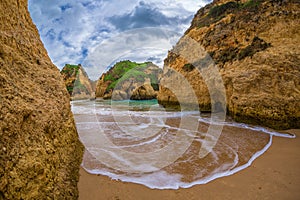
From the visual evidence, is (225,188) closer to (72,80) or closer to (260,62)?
(260,62)

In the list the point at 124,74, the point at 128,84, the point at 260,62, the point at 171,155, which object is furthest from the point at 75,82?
the point at 171,155

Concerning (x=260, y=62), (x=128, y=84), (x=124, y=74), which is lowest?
(x=260, y=62)

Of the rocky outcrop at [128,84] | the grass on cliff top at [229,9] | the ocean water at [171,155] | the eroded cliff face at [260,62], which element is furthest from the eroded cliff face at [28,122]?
the rocky outcrop at [128,84]

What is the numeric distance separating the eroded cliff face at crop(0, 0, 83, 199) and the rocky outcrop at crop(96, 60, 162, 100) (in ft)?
108

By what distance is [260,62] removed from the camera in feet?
24.3

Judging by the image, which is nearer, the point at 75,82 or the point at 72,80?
the point at 72,80

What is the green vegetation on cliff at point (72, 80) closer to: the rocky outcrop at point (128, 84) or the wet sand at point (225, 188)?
the rocky outcrop at point (128, 84)

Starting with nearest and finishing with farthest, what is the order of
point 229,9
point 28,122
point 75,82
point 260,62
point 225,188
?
point 28,122, point 225,188, point 260,62, point 229,9, point 75,82

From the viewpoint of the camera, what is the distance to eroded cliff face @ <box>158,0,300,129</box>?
6.37m

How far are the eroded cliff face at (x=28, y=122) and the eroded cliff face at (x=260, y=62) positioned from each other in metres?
7.08

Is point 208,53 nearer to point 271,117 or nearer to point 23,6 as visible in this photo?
point 271,117

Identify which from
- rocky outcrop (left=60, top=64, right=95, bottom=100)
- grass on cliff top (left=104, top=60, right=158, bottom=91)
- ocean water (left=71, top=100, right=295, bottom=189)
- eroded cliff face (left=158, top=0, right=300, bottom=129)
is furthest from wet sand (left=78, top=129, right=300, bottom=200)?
rocky outcrop (left=60, top=64, right=95, bottom=100)

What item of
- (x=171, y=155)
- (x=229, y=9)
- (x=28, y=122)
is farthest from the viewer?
(x=229, y=9)

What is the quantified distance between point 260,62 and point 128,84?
117ft
